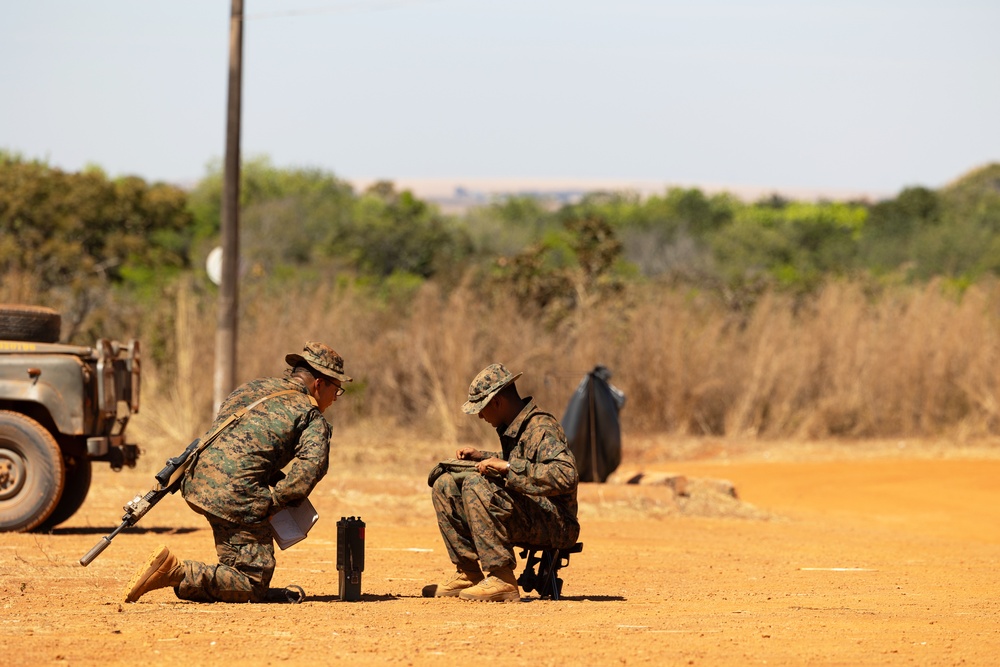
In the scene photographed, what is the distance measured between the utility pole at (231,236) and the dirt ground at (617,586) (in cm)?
160

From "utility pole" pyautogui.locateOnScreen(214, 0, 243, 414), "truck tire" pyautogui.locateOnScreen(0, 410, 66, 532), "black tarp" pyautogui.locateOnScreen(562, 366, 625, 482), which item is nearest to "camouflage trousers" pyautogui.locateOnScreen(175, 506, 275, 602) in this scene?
"truck tire" pyautogui.locateOnScreen(0, 410, 66, 532)

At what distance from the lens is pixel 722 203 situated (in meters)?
87.2

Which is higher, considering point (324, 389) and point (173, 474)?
point (324, 389)

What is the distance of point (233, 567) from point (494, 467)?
1548mm

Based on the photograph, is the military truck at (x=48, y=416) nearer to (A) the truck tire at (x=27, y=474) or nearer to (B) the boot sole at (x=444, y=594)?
(A) the truck tire at (x=27, y=474)

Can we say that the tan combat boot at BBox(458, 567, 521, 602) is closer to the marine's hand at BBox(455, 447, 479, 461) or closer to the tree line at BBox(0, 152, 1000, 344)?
the marine's hand at BBox(455, 447, 479, 461)

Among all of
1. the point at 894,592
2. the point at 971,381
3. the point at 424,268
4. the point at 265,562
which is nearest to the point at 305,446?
the point at 265,562

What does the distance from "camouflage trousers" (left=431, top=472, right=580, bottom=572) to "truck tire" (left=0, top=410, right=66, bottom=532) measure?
439 cm

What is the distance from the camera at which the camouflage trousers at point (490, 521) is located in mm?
8242

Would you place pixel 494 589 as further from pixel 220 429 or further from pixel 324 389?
pixel 220 429

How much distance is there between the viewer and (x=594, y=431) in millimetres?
15586

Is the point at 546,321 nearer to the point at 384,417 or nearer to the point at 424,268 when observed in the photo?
the point at 384,417

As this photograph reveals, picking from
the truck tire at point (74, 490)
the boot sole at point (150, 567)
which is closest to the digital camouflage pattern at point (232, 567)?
the boot sole at point (150, 567)

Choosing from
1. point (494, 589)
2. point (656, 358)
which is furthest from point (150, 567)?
point (656, 358)
